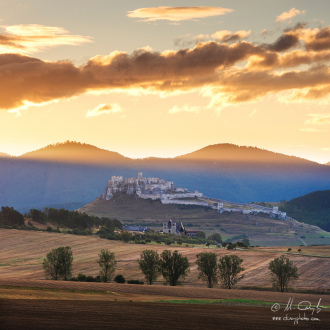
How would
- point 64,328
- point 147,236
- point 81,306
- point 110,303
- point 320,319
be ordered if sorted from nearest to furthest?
1. point 64,328
2. point 320,319
3. point 81,306
4. point 110,303
5. point 147,236

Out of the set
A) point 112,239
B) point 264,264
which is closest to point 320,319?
point 264,264

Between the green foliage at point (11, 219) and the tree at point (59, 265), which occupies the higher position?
the green foliage at point (11, 219)

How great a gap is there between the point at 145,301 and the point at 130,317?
14.9 metres

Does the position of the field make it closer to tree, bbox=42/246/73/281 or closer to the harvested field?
the harvested field

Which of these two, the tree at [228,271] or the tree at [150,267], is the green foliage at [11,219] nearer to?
the tree at [150,267]

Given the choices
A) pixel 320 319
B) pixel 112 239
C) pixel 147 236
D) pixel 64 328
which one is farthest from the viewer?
pixel 147 236

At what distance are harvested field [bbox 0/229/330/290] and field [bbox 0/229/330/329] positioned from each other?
0.71 feet

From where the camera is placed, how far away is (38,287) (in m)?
66.4

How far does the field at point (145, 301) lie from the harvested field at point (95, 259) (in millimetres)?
217

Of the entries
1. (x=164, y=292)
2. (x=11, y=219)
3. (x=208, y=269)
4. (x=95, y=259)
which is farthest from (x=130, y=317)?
(x=11, y=219)

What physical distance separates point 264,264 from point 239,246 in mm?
44446

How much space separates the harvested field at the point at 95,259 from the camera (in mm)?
105500

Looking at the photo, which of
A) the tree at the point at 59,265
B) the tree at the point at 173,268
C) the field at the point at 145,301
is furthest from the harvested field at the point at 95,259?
the tree at the point at 173,268

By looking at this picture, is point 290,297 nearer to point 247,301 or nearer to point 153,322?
point 247,301
